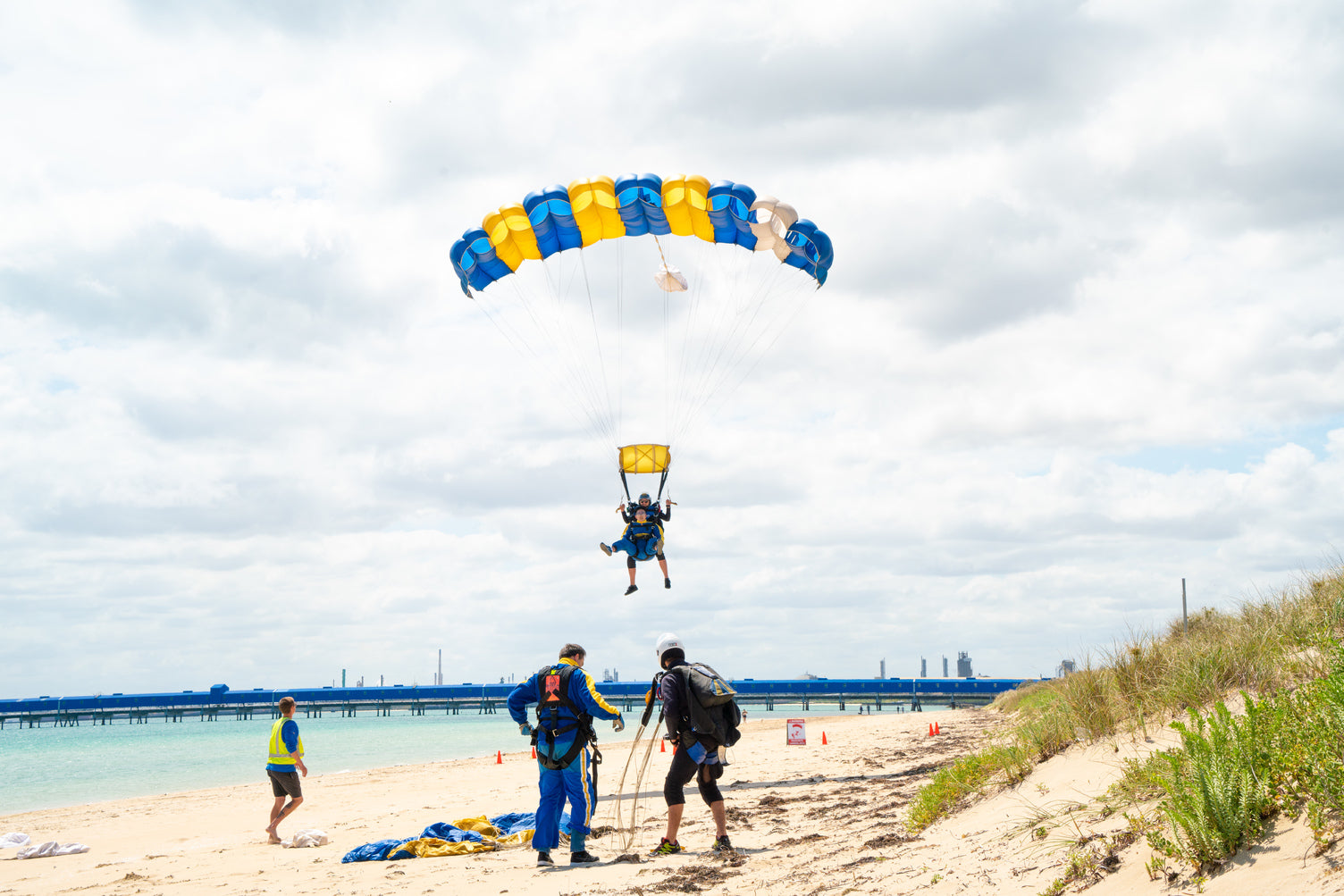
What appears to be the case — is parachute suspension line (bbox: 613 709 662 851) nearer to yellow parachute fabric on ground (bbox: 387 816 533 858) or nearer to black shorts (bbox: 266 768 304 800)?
yellow parachute fabric on ground (bbox: 387 816 533 858)

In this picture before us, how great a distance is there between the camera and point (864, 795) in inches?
360

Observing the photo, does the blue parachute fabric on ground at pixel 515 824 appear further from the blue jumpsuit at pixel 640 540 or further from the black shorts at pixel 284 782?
the blue jumpsuit at pixel 640 540

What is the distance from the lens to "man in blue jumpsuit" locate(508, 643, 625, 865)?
22.4 ft

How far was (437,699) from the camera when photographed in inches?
2482

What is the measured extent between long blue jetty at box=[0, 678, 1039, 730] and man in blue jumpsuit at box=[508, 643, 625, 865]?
4366 centimetres

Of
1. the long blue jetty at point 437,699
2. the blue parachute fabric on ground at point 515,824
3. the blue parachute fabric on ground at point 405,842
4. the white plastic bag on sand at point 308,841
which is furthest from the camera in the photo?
the long blue jetty at point 437,699

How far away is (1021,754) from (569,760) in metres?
3.31

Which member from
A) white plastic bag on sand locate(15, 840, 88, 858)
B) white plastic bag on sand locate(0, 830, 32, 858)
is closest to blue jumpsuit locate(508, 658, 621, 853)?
white plastic bag on sand locate(15, 840, 88, 858)

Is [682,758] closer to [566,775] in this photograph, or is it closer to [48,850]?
[566,775]

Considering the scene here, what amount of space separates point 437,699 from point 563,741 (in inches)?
2364

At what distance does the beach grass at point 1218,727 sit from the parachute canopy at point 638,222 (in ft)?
24.8

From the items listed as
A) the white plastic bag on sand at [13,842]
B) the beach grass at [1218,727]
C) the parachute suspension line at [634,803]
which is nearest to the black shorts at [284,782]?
the white plastic bag on sand at [13,842]

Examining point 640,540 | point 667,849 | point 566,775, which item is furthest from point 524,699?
point 640,540

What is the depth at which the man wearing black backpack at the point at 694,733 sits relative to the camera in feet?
22.0
